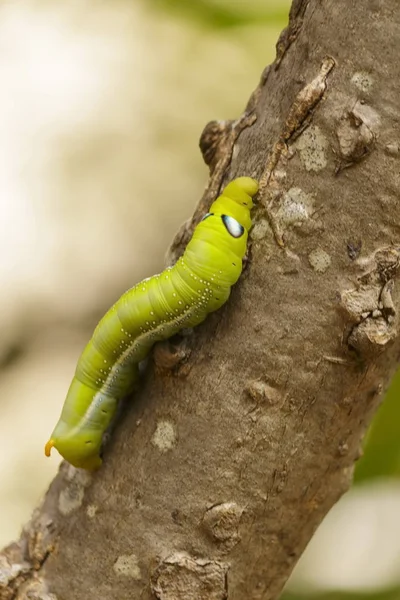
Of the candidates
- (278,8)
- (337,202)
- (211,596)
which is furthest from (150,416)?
(278,8)

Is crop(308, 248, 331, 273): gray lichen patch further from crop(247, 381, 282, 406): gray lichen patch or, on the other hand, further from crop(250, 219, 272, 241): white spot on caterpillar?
crop(247, 381, 282, 406): gray lichen patch

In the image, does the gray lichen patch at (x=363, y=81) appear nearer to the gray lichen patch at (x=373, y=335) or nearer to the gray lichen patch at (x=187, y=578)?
the gray lichen patch at (x=373, y=335)

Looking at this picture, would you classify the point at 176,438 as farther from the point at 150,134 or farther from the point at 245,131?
the point at 150,134

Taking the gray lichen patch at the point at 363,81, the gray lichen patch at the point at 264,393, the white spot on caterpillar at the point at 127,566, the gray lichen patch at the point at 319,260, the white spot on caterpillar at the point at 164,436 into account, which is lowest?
the white spot on caterpillar at the point at 127,566

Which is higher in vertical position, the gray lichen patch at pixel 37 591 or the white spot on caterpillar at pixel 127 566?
the white spot on caterpillar at pixel 127 566

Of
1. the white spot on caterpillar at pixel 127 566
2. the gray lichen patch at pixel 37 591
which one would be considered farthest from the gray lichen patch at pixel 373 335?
the gray lichen patch at pixel 37 591

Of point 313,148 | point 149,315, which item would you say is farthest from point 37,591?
point 313,148

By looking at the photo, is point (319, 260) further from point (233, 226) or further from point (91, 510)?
point (91, 510)
